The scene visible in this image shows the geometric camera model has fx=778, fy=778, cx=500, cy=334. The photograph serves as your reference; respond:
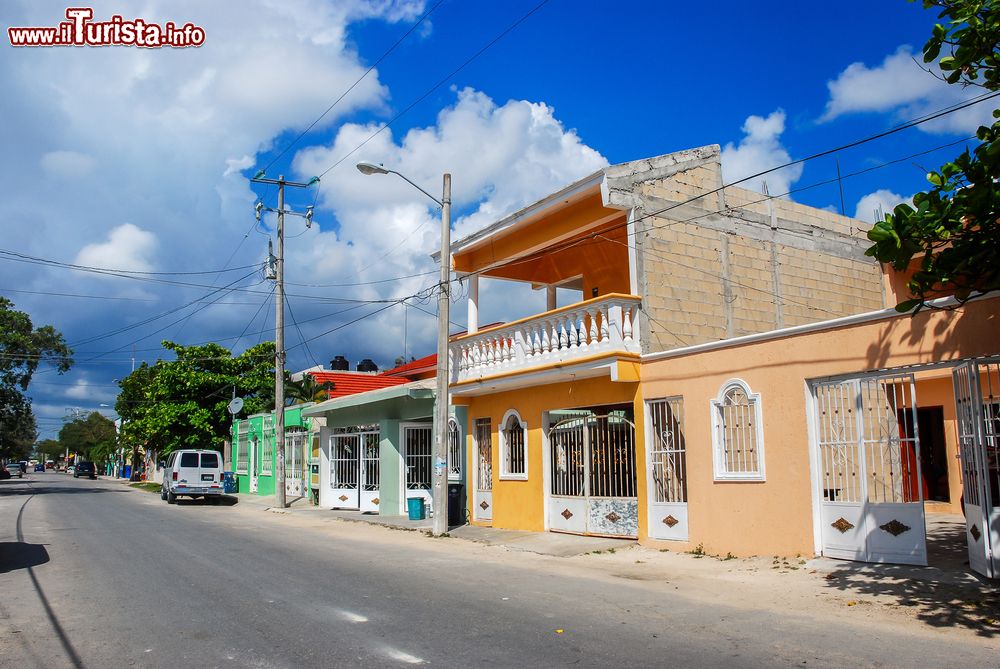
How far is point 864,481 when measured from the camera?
35.8 feet

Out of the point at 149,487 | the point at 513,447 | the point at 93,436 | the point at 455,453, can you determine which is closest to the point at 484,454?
the point at 513,447

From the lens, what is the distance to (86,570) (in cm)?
1162

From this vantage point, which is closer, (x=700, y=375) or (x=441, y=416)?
(x=700, y=375)

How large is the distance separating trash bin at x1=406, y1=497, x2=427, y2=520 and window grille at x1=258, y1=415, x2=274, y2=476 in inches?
585

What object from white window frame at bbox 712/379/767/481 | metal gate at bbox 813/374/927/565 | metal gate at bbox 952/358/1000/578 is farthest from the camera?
white window frame at bbox 712/379/767/481

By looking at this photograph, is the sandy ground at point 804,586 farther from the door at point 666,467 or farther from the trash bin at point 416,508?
the trash bin at point 416,508

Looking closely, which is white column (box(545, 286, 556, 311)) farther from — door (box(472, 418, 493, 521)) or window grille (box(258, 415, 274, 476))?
window grille (box(258, 415, 274, 476))

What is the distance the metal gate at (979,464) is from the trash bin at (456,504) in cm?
1160

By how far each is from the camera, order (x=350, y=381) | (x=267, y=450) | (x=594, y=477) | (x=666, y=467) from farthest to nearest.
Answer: (x=350, y=381)
(x=267, y=450)
(x=594, y=477)
(x=666, y=467)

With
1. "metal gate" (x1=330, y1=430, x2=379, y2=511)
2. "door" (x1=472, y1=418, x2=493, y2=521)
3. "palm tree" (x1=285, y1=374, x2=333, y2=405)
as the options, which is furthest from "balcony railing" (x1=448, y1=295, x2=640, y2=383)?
"palm tree" (x1=285, y1=374, x2=333, y2=405)

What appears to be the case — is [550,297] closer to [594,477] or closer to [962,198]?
[594,477]

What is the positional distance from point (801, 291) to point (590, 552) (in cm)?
811

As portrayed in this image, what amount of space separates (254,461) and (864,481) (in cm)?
3035

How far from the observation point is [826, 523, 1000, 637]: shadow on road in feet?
25.9
